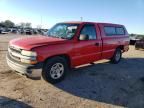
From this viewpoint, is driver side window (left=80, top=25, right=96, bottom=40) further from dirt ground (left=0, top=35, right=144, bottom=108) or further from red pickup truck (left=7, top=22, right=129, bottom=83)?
dirt ground (left=0, top=35, right=144, bottom=108)

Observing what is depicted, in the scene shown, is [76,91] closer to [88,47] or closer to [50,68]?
[50,68]

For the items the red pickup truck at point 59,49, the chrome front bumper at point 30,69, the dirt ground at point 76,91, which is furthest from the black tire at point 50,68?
the chrome front bumper at point 30,69

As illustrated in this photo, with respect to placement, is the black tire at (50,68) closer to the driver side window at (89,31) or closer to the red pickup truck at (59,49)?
the red pickup truck at (59,49)

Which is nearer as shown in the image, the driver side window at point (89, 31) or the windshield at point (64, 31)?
the windshield at point (64, 31)

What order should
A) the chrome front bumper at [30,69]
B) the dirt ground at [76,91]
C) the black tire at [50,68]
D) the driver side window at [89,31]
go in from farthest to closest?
the driver side window at [89,31], the black tire at [50,68], the chrome front bumper at [30,69], the dirt ground at [76,91]

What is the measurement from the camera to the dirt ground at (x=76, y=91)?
4684 millimetres

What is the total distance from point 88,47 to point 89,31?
2.09 feet

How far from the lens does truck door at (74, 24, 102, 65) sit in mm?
6499

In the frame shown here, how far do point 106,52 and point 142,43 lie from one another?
11.1 metres

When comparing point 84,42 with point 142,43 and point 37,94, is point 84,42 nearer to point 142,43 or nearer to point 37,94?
point 37,94

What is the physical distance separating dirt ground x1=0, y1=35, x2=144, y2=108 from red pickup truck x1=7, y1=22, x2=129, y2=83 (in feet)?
1.54

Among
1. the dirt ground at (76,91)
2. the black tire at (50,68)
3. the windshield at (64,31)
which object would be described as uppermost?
the windshield at (64,31)

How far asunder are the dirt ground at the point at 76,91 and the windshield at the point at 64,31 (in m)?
1.45

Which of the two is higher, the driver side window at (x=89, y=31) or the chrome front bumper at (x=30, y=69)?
the driver side window at (x=89, y=31)
